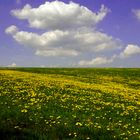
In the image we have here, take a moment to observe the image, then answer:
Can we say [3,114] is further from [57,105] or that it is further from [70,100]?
[70,100]

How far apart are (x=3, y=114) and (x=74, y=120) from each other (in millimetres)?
3642

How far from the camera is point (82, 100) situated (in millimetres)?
25672

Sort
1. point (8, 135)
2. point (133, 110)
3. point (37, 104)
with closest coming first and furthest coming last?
point (8, 135)
point (37, 104)
point (133, 110)

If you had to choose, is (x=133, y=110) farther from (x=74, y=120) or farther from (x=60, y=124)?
(x=60, y=124)

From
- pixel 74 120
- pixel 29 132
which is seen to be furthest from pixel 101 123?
pixel 29 132

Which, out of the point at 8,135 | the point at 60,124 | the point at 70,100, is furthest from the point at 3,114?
the point at 70,100

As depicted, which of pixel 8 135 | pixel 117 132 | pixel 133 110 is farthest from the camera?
pixel 133 110

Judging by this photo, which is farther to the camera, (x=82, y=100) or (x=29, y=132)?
(x=82, y=100)

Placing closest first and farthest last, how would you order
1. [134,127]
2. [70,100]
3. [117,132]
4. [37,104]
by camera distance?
[117,132], [134,127], [37,104], [70,100]

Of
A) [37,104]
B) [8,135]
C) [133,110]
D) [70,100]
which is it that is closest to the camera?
[8,135]

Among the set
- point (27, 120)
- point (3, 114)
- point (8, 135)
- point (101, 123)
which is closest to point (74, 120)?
point (101, 123)

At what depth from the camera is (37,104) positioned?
21828mm

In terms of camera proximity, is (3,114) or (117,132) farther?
(3,114)

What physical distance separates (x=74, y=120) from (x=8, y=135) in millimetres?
5191
